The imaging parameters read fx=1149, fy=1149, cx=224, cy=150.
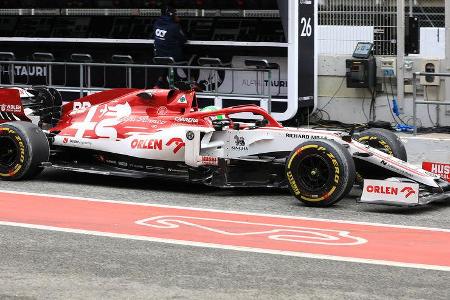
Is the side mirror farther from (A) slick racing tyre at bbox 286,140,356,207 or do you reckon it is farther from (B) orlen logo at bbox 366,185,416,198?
(B) orlen logo at bbox 366,185,416,198

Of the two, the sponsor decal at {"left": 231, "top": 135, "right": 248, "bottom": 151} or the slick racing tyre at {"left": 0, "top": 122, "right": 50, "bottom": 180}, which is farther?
the slick racing tyre at {"left": 0, "top": 122, "right": 50, "bottom": 180}

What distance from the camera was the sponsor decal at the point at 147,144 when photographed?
43.7ft

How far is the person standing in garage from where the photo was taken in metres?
20.8

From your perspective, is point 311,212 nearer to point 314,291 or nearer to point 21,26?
point 314,291

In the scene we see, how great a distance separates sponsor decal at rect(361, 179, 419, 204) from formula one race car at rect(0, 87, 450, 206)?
0.01 meters

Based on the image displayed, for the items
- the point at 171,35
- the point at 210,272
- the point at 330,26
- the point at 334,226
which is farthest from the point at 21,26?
the point at 210,272

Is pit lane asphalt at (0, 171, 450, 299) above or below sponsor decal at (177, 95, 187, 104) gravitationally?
below

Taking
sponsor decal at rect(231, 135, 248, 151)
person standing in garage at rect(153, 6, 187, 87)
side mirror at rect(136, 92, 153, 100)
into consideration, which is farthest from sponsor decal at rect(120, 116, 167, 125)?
person standing in garage at rect(153, 6, 187, 87)

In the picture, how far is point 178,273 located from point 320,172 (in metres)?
3.43

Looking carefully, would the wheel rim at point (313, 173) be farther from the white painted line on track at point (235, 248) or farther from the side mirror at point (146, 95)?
Answer: the side mirror at point (146, 95)

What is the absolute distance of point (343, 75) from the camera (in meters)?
19.4

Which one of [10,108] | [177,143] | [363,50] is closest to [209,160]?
[177,143]

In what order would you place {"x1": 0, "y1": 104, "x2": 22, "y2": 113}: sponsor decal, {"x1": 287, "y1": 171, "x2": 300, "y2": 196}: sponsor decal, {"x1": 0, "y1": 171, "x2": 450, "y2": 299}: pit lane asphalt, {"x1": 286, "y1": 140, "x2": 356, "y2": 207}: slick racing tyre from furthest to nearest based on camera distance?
{"x1": 0, "y1": 104, "x2": 22, "y2": 113}: sponsor decal, {"x1": 287, "y1": 171, "x2": 300, "y2": 196}: sponsor decal, {"x1": 286, "y1": 140, "x2": 356, "y2": 207}: slick racing tyre, {"x1": 0, "y1": 171, "x2": 450, "y2": 299}: pit lane asphalt

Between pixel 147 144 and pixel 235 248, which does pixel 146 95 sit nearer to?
pixel 147 144
